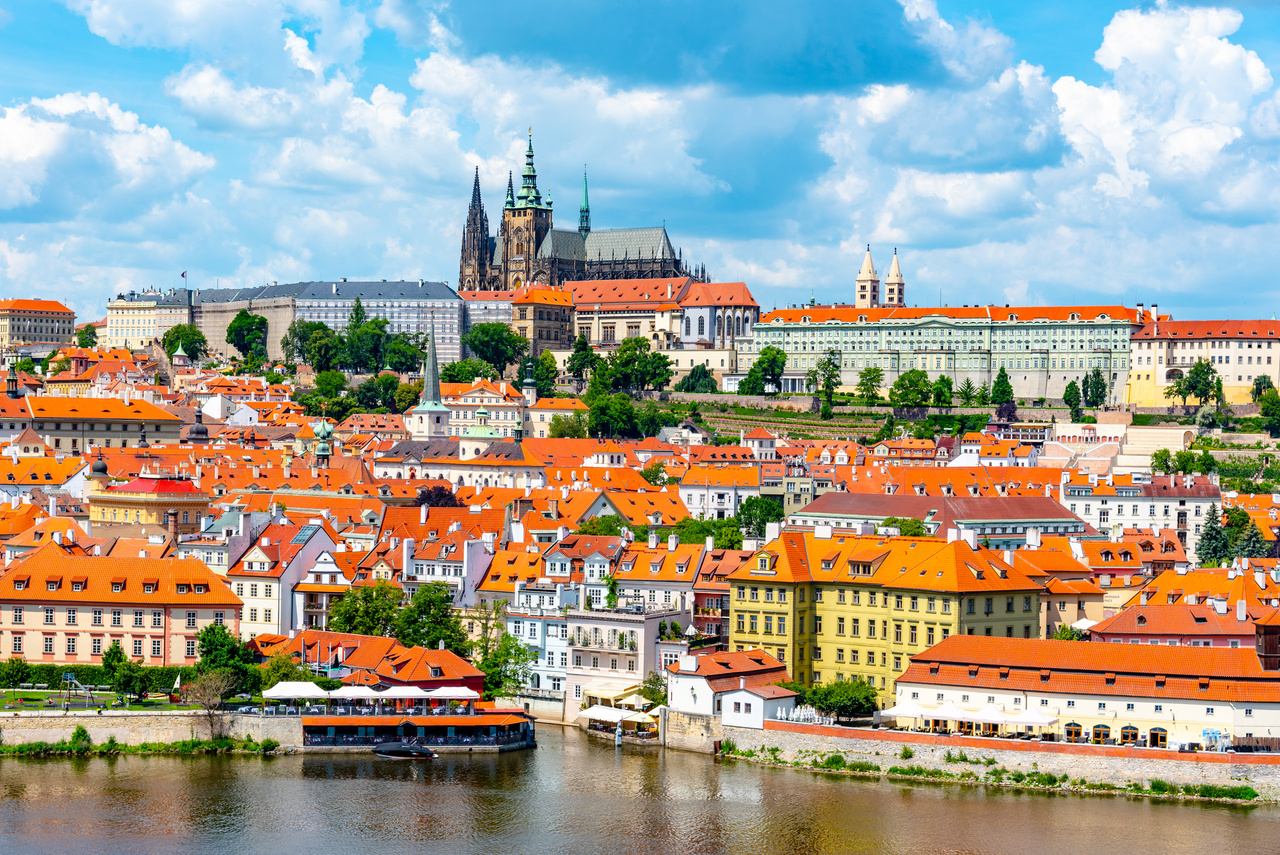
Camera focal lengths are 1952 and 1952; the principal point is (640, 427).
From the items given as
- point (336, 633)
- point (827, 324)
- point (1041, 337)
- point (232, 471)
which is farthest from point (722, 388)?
point (336, 633)

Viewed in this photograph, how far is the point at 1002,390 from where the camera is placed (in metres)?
166

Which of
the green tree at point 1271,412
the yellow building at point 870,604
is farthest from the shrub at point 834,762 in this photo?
the green tree at point 1271,412

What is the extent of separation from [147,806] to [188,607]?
44.9 ft

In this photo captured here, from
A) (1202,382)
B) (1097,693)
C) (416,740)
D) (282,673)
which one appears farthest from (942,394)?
(416,740)

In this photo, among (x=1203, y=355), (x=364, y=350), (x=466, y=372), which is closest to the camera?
(x=1203, y=355)

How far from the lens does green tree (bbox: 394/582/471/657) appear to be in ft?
213

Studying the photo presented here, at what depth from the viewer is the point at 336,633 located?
6456 centimetres

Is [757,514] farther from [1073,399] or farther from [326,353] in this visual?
[326,353]

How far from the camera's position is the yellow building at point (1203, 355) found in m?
→ 160

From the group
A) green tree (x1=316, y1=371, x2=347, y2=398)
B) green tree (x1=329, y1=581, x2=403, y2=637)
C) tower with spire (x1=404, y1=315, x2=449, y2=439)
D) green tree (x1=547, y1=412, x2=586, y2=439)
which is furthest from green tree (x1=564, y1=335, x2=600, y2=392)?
green tree (x1=329, y1=581, x2=403, y2=637)

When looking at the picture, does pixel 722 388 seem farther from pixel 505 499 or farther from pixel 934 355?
pixel 505 499

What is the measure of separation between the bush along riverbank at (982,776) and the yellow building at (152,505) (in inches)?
1268

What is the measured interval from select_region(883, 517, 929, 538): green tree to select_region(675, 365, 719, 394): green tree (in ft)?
307

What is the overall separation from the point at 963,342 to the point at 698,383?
2489 centimetres
